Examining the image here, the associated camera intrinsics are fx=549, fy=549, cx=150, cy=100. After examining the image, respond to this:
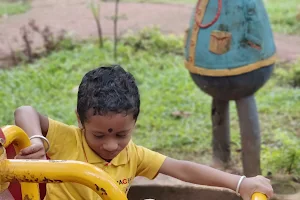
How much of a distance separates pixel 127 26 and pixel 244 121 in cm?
519

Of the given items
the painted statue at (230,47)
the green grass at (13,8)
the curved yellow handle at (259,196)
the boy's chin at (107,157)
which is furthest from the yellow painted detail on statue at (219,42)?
the green grass at (13,8)

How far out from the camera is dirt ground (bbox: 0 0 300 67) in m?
7.02

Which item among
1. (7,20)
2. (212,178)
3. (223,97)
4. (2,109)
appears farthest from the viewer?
(7,20)

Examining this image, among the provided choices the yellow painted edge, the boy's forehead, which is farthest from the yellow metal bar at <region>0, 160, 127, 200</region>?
the yellow painted edge

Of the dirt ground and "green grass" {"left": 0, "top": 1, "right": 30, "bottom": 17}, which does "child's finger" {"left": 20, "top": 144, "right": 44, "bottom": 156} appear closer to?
the dirt ground

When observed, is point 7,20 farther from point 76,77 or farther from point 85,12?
point 76,77

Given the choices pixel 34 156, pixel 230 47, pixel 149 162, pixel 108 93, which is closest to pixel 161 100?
pixel 230 47

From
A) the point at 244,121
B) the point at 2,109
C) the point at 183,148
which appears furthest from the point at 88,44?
the point at 244,121

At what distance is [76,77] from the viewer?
5.45 meters

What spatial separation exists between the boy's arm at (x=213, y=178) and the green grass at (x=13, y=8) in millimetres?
7929

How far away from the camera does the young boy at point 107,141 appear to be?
1.66m

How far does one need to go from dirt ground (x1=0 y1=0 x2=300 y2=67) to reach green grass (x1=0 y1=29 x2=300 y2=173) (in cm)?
102

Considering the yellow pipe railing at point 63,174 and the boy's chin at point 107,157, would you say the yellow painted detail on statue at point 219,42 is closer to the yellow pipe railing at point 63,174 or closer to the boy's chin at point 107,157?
the boy's chin at point 107,157

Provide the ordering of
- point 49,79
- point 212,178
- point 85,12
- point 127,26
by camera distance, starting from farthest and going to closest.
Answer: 1. point 85,12
2. point 127,26
3. point 49,79
4. point 212,178
